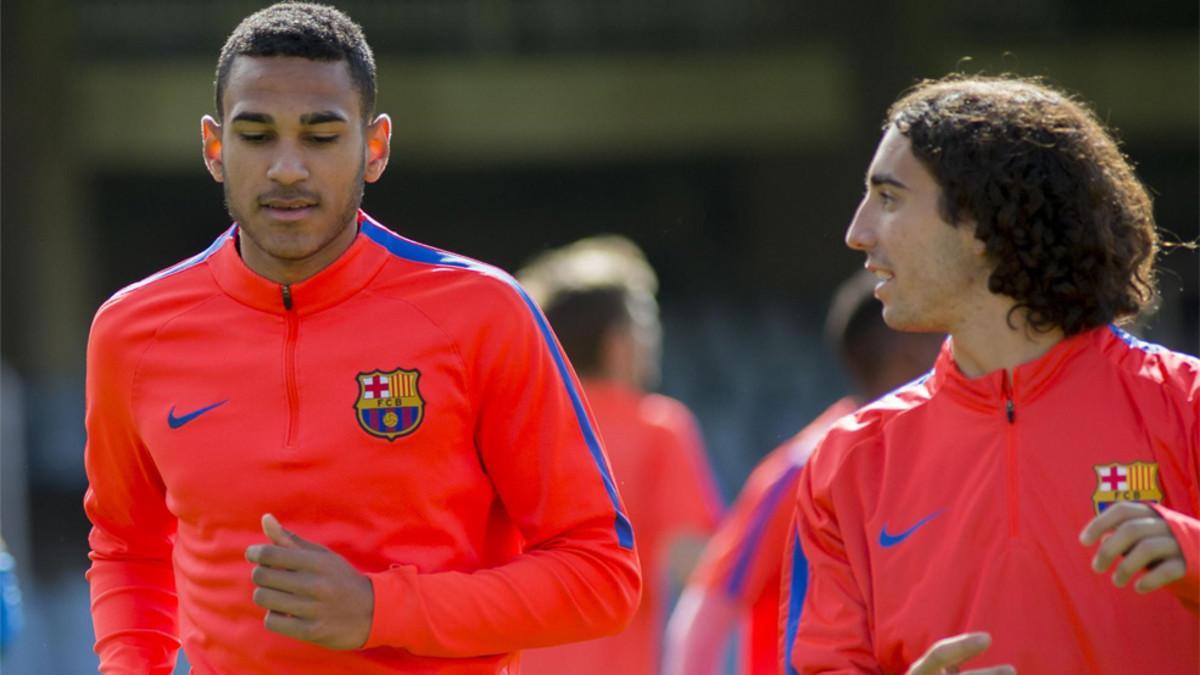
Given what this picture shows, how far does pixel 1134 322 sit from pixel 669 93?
11318 millimetres

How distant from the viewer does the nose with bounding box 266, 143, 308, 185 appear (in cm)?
267

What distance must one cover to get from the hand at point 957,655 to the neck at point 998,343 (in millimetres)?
496

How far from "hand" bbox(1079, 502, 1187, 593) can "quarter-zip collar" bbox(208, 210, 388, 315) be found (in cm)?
114

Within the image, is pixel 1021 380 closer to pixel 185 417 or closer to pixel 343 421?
pixel 343 421

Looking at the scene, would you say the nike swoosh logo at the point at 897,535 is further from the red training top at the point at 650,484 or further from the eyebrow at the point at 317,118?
the red training top at the point at 650,484

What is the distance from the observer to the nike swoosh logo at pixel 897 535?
2693 millimetres

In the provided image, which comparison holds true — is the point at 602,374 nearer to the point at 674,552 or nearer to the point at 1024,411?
the point at 674,552

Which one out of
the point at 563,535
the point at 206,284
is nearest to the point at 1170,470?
the point at 563,535

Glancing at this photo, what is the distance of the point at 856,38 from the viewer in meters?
13.9

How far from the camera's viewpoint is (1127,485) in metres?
2.60

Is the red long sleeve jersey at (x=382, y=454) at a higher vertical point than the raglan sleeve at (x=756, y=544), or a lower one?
higher

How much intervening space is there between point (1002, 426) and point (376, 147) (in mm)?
1045

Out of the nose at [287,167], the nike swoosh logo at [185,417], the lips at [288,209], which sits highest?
the nose at [287,167]

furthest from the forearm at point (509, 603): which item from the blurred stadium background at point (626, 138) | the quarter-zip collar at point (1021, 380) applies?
the blurred stadium background at point (626, 138)
